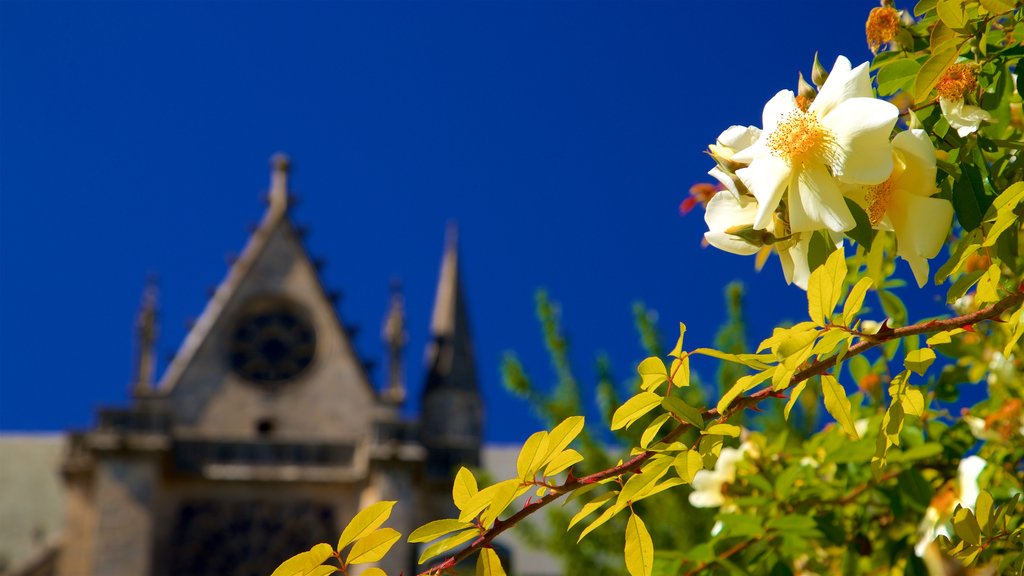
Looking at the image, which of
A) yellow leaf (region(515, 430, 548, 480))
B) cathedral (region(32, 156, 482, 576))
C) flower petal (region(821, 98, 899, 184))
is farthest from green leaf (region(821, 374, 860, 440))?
cathedral (region(32, 156, 482, 576))

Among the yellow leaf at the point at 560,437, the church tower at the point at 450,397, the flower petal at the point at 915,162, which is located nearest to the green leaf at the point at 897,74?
the flower petal at the point at 915,162

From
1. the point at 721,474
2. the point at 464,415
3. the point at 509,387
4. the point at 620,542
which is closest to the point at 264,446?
the point at 464,415

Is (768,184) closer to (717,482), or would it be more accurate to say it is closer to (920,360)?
(920,360)

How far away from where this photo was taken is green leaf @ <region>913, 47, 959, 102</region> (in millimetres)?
1855

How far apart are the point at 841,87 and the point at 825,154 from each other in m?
0.10

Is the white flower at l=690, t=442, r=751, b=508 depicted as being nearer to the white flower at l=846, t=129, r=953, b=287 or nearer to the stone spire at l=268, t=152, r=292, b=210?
the white flower at l=846, t=129, r=953, b=287

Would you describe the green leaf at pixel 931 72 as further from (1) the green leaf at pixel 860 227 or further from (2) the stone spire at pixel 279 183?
(2) the stone spire at pixel 279 183

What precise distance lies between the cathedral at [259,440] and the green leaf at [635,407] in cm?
1850

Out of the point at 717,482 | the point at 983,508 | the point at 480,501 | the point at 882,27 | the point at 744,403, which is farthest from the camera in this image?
the point at 717,482

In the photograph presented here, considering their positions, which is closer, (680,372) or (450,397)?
(680,372)

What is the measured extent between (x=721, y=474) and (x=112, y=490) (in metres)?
19.9

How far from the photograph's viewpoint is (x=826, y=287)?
5.57ft

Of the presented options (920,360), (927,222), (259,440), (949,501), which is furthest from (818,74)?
(259,440)

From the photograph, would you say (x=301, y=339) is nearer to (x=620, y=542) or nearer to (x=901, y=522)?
(x=620, y=542)
